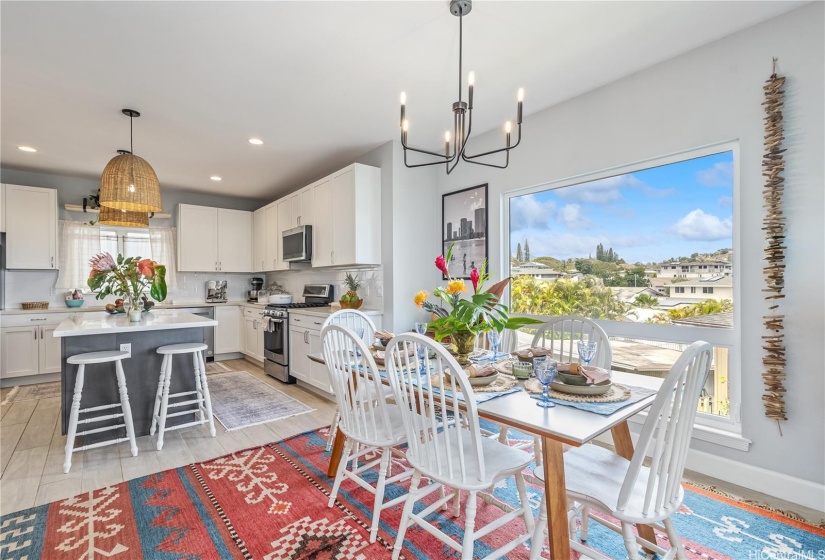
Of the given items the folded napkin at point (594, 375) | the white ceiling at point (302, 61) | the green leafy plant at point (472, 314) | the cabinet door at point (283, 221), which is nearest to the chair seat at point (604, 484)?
the folded napkin at point (594, 375)

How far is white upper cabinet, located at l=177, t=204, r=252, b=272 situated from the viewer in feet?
19.0

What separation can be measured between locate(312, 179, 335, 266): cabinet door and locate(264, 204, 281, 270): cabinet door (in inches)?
41.6

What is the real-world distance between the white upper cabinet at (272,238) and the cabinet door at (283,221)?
39 millimetres

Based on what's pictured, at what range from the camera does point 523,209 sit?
3.55 metres

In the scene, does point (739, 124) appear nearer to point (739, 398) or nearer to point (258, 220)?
point (739, 398)

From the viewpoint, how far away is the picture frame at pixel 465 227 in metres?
3.79

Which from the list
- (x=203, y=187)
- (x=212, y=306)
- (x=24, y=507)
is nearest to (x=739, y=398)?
(x=24, y=507)

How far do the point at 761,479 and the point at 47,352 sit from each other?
21.9 ft

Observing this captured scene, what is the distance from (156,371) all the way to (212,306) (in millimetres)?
2808

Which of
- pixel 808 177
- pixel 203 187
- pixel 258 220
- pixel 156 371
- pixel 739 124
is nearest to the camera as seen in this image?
pixel 808 177

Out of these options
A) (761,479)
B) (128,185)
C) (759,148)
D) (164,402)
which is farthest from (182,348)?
(759,148)

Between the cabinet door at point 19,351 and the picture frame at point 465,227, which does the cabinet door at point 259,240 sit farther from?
the picture frame at point 465,227

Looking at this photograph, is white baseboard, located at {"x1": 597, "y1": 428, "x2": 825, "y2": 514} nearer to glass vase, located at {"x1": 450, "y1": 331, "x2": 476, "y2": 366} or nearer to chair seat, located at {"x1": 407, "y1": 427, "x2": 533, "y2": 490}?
chair seat, located at {"x1": 407, "y1": 427, "x2": 533, "y2": 490}

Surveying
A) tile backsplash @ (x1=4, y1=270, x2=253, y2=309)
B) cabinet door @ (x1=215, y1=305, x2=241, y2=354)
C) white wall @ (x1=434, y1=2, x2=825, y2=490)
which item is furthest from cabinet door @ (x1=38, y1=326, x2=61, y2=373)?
white wall @ (x1=434, y1=2, x2=825, y2=490)
